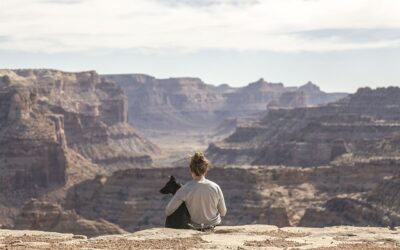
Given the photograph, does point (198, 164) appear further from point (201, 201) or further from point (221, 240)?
point (221, 240)

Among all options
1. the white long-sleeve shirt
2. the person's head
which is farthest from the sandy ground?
the person's head

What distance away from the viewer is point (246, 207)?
120m

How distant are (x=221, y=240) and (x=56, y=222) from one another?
80045mm

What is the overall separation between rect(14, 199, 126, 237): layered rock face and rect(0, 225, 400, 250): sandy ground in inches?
2822

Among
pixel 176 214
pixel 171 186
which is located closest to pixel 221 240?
pixel 176 214

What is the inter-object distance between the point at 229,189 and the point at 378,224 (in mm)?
32751

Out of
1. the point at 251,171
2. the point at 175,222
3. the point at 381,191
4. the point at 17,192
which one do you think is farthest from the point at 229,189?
the point at 175,222

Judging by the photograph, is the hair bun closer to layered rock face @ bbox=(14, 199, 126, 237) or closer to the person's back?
the person's back

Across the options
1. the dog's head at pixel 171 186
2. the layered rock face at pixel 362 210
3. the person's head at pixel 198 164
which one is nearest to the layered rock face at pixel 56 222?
the layered rock face at pixel 362 210

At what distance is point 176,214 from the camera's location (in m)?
25.3

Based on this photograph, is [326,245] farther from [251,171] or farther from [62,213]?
[251,171]

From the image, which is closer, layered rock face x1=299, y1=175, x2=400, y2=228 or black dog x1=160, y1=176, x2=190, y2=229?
black dog x1=160, y1=176, x2=190, y2=229

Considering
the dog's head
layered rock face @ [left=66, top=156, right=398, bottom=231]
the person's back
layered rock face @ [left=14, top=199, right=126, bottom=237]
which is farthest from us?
layered rock face @ [left=66, top=156, right=398, bottom=231]

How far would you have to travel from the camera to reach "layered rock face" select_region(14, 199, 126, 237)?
98.5m
